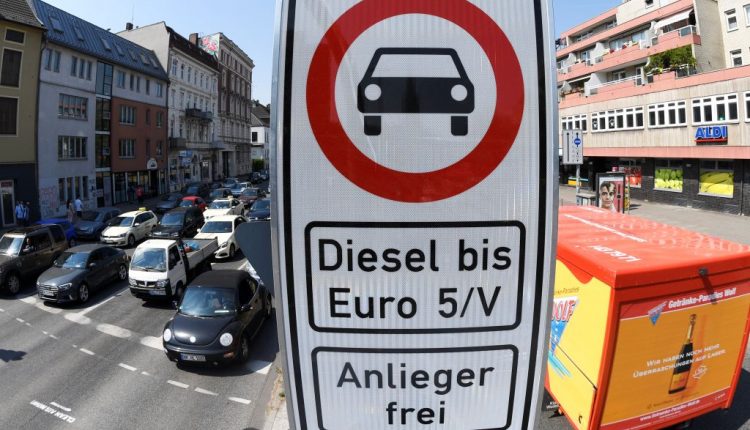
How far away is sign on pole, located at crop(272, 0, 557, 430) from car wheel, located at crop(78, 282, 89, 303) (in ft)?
41.9

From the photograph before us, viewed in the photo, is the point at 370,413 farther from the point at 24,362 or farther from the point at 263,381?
the point at 24,362

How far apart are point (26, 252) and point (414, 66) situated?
16.4 metres

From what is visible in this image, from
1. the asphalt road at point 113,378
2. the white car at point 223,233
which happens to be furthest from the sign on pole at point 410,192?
the white car at point 223,233

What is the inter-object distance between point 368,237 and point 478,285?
1.75 ft

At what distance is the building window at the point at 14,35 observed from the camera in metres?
24.3

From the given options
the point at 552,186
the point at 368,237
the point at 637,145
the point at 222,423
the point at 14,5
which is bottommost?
the point at 222,423

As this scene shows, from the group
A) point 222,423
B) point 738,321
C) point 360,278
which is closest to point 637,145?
point 738,321

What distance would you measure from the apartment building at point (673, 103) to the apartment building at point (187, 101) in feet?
120

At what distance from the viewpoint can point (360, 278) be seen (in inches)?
76.5

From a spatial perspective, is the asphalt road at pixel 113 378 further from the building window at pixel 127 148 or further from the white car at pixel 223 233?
the building window at pixel 127 148

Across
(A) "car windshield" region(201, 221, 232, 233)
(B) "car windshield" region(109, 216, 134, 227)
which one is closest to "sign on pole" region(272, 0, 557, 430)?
(A) "car windshield" region(201, 221, 232, 233)

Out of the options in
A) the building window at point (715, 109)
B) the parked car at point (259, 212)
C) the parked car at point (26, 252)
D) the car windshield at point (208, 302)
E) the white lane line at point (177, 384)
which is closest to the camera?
the white lane line at point (177, 384)

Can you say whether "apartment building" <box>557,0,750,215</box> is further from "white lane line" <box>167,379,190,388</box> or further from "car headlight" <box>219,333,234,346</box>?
"white lane line" <box>167,379,190,388</box>

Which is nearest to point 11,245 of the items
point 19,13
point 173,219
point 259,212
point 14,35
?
point 173,219
